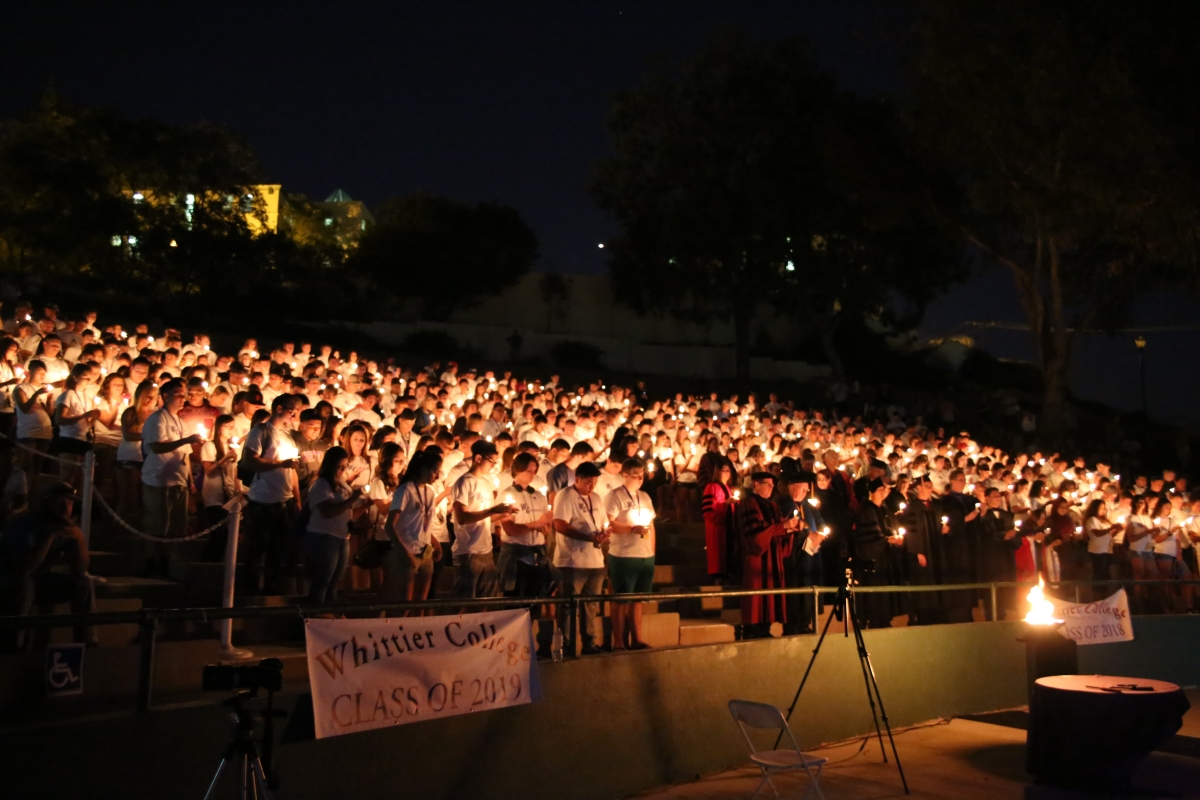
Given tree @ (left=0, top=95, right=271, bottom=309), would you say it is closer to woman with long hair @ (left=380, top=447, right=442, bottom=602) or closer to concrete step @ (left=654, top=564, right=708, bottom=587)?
concrete step @ (left=654, top=564, right=708, bottom=587)

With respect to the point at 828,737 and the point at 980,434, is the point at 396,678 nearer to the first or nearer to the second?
the point at 828,737

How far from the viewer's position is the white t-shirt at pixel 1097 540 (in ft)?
55.0

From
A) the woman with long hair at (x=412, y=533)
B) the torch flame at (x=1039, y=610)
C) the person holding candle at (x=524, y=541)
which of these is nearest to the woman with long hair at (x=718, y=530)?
the person holding candle at (x=524, y=541)

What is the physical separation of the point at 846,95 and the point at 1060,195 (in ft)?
36.9

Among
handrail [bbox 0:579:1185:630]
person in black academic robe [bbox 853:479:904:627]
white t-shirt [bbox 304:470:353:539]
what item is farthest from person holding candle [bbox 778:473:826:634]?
white t-shirt [bbox 304:470:353:539]

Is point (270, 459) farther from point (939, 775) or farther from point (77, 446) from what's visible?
point (939, 775)

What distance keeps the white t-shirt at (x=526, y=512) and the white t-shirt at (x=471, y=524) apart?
0.86 ft

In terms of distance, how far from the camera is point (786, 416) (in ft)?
74.3

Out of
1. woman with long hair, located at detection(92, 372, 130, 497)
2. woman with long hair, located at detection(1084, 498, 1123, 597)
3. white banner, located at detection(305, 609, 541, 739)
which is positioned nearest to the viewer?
white banner, located at detection(305, 609, 541, 739)

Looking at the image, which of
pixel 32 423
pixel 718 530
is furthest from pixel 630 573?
pixel 32 423

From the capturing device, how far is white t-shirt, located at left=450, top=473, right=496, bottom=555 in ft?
29.0

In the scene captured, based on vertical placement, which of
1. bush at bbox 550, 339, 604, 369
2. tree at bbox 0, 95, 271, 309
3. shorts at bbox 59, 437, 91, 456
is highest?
tree at bbox 0, 95, 271, 309

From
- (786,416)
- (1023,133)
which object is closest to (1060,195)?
(1023,133)

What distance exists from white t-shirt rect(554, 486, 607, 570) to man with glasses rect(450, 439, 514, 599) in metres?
0.54
